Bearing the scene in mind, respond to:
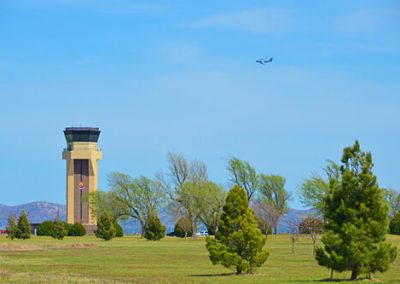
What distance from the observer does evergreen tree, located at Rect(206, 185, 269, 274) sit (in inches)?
1694

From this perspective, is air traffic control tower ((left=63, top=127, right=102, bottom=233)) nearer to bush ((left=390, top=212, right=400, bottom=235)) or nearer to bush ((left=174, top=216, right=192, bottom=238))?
bush ((left=174, top=216, right=192, bottom=238))

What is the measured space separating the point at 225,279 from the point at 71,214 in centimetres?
15528

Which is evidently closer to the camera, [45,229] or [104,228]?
[104,228]

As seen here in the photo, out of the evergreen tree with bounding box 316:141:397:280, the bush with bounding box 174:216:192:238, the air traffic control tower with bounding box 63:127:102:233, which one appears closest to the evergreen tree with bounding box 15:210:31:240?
the bush with bounding box 174:216:192:238

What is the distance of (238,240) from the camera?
141ft

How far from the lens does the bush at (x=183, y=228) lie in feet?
454

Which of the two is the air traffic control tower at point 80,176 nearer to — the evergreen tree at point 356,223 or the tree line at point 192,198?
the tree line at point 192,198

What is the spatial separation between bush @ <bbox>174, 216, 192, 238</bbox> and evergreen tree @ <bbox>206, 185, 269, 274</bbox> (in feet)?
309

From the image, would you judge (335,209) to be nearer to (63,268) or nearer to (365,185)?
(365,185)

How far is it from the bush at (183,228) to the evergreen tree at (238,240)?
309 ft

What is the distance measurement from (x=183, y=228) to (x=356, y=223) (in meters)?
104

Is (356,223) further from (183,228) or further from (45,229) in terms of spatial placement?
(45,229)

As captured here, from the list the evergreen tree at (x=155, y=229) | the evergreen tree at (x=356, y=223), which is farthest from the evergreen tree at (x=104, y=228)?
the evergreen tree at (x=356, y=223)

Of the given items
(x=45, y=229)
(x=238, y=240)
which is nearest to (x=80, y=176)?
(x=45, y=229)
